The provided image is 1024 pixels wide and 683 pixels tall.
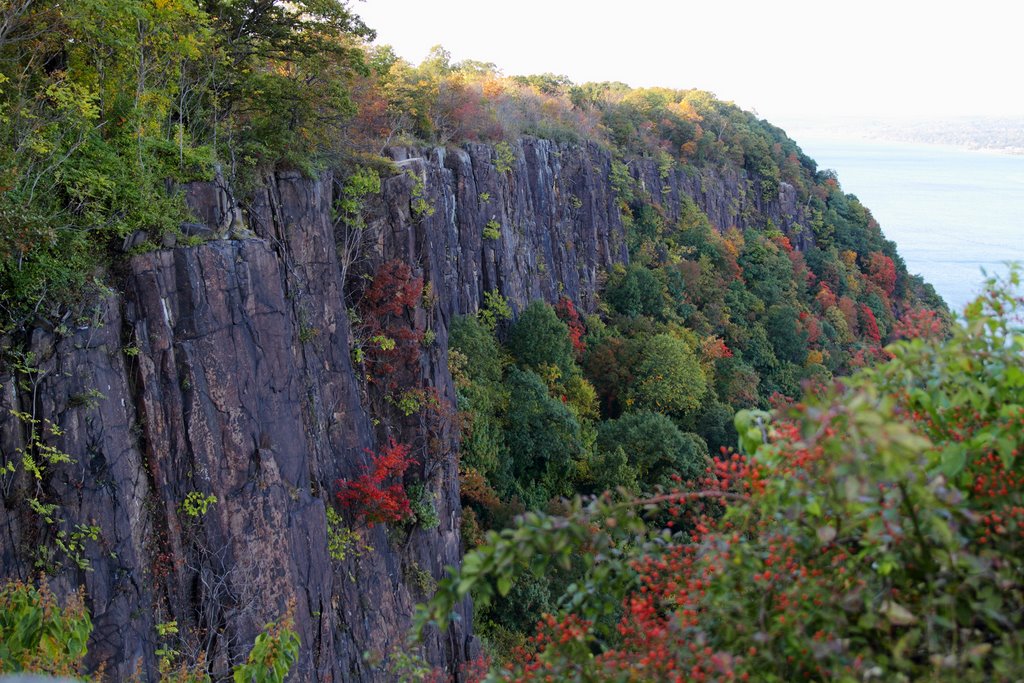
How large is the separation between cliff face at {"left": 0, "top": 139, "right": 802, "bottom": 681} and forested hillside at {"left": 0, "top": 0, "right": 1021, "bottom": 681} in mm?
49

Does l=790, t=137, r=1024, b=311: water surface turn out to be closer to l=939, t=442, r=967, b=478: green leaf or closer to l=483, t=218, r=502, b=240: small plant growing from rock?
l=939, t=442, r=967, b=478: green leaf

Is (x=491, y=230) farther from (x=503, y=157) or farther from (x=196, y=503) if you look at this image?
(x=196, y=503)

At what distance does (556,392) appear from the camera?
1099 inches

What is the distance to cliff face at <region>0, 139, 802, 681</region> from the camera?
33.8ft

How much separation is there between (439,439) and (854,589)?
15489mm

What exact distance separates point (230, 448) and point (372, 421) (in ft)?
17.8

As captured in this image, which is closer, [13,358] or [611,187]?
[13,358]

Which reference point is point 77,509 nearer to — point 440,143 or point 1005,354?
point 1005,354

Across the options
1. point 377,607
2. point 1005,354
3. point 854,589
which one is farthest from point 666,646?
point 377,607

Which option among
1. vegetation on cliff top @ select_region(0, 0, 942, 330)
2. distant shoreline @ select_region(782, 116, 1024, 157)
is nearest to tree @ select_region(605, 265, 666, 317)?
vegetation on cliff top @ select_region(0, 0, 942, 330)

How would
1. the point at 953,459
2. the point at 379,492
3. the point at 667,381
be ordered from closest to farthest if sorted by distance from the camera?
the point at 953,459, the point at 379,492, the point at 667,381

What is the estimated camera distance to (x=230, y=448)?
483 inches

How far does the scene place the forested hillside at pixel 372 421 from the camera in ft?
11.5

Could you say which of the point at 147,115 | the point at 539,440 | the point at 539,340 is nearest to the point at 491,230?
the point at 539,340
